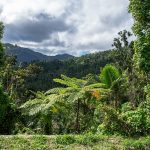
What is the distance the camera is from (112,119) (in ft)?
49.2

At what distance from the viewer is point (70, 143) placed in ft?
42.1

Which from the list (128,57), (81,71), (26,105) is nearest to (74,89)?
(26,105)

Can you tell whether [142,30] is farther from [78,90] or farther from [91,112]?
[91,112]

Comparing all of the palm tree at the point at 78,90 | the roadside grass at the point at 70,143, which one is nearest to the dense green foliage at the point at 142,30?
the roadside grass at the point at 70,143

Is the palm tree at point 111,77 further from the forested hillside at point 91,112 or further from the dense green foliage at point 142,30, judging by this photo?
the dense green foliage at point 142,30

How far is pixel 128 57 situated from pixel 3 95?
19.9 m

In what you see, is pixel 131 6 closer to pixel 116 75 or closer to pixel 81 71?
pixel 116 75

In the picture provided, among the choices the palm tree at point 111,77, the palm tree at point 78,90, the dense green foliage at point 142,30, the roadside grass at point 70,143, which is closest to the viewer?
the roadside grass at point 70,143

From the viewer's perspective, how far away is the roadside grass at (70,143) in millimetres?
12359

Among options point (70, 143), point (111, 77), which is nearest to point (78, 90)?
point (111, 77)

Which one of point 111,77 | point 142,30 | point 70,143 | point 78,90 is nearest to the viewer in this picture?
point 70,143

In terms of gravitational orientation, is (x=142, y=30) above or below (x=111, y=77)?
above

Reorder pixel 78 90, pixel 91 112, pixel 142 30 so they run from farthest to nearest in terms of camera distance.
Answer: pixel 91 112, pixel 78 90, pixel 142 30

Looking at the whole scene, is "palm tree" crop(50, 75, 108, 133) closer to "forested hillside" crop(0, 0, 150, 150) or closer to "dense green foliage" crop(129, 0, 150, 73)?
"forested hillside" crop(0, 0, 150, 150)
